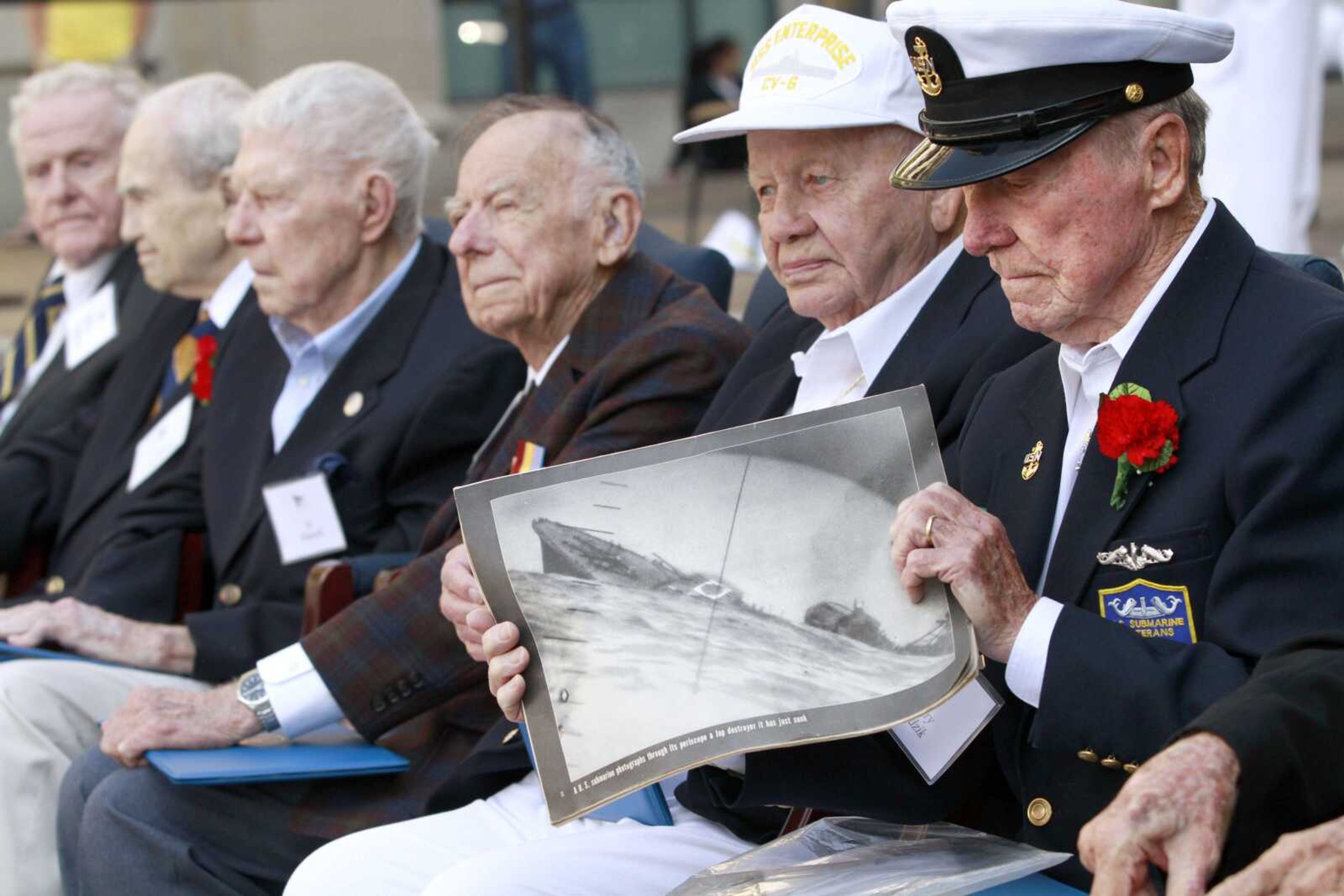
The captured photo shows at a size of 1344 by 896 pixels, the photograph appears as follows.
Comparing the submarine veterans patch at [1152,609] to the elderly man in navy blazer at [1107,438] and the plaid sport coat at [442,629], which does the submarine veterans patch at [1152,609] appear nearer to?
the elderly man in navy blazer at [1107,438]

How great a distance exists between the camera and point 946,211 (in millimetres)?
2914

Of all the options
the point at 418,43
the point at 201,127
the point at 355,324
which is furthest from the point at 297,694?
the point at 418,43

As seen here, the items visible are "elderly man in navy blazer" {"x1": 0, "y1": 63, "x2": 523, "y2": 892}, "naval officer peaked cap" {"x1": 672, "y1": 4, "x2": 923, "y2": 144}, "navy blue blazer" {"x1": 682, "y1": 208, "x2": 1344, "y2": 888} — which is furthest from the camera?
"elderly man in navy blazer" {"x1": 0, "y1": 63, "x2": 523, "y2": 892}

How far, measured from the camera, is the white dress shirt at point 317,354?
419cm

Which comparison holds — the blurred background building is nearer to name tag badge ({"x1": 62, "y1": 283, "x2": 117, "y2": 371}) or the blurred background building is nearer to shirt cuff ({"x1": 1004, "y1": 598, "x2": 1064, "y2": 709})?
name tag badge ({"x1": 62, "y1": 283, "x2": 117, "y2": 371})

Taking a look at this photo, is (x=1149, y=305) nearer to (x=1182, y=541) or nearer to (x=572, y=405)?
(x=1182, y=541)

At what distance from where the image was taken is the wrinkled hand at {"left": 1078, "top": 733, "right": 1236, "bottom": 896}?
159 centimetres

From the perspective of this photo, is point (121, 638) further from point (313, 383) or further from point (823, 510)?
point (823, 510)

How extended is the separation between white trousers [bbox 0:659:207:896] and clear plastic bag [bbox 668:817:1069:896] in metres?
1.74

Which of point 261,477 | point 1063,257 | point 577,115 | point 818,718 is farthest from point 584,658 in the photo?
point 261,477

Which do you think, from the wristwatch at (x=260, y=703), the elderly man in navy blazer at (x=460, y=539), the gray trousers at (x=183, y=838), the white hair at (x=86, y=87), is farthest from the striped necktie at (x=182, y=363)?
the wristwatch at (x=260, y=703)

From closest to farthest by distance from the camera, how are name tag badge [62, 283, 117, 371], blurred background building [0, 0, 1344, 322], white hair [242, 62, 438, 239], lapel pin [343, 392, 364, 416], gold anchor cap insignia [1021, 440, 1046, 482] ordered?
gold anchor cap insignia [1021, 440, 1046, 482]
lapel pin [343, 392, 364, 416]
white hair [242, 62, 438, 239]
name tag badge [62, 283, 117, 371]
blurred background building [0, 0, 1344, 322]

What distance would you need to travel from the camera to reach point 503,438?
3.58 m

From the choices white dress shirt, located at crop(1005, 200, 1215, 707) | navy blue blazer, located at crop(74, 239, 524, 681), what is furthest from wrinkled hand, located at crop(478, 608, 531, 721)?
navy blue blazer, located at crop(74, 239, 524, 681)
